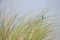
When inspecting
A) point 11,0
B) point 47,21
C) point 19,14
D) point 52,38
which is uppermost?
point 11,0

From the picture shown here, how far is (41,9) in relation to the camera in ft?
4.35

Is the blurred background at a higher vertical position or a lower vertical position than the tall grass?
higher

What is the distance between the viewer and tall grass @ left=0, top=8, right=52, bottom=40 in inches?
50.0

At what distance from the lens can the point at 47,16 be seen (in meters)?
1.31

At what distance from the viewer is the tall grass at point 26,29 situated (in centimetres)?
127

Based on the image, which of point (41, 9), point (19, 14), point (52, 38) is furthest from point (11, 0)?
point (52, 38)

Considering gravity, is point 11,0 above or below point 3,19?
above

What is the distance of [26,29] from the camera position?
1.29 metres

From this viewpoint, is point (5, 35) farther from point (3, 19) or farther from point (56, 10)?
point (56, 10)

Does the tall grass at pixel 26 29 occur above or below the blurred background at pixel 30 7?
below

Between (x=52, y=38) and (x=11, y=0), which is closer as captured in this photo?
(x=52, y=38)

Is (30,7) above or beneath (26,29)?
above

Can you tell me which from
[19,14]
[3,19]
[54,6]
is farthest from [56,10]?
[3,19]

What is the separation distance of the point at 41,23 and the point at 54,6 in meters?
0.19
